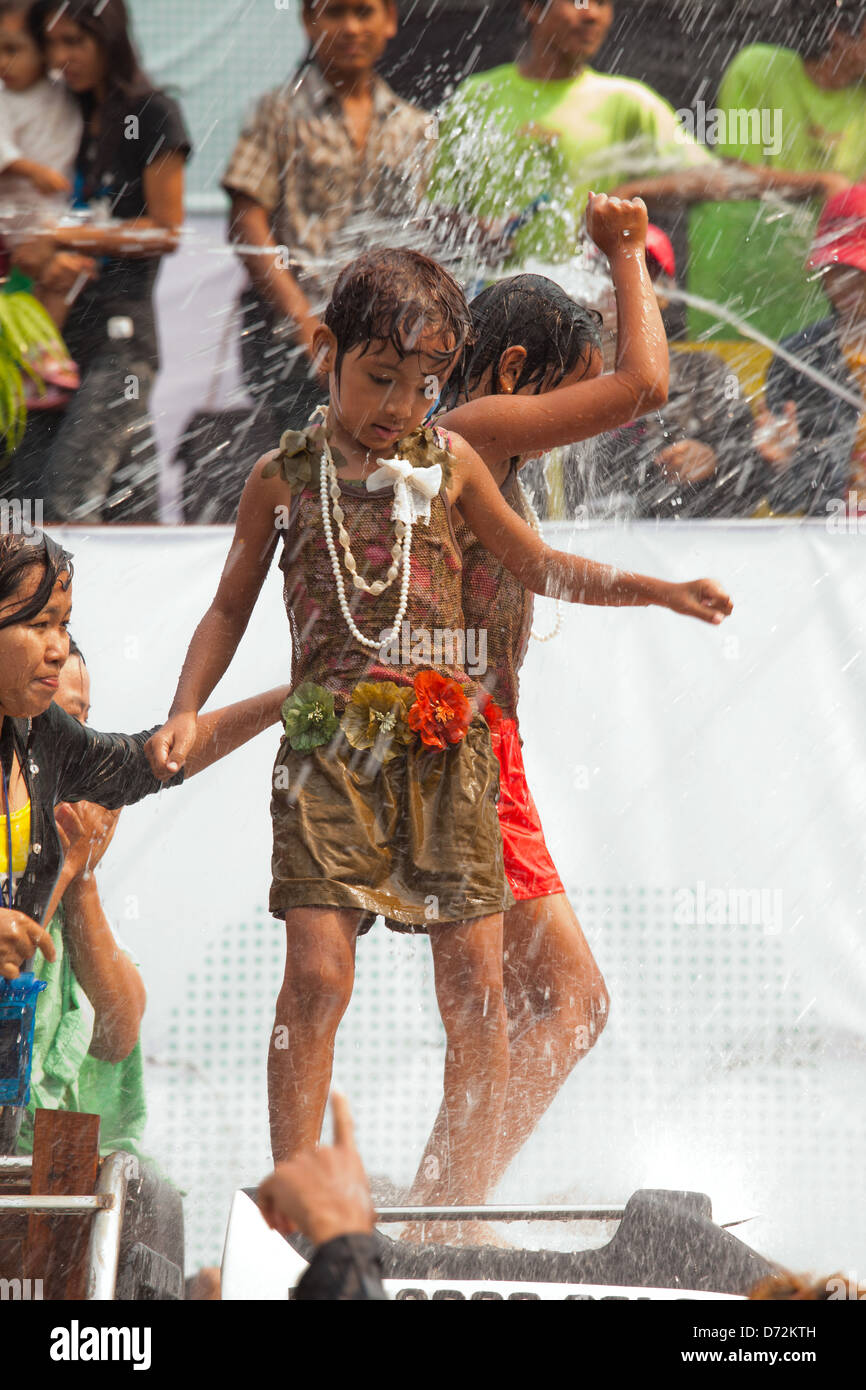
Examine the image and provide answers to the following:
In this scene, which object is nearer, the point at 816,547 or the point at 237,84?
the point at 816,547

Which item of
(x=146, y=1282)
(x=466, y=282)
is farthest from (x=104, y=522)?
(x=146, y=1282)

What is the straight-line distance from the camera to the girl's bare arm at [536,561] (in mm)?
2703

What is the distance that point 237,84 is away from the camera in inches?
183

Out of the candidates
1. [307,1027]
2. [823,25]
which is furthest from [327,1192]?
[823,25]

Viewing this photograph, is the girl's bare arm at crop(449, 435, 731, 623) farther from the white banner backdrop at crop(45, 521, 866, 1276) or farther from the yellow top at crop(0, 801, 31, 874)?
the white banner backdrop at crop(45, 521, 866, 1276)

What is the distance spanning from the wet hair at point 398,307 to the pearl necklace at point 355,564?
0.19 m

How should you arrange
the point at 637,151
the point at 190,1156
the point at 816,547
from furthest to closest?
the point at 637,151 < the point at 816,547 < the point at 190,1156

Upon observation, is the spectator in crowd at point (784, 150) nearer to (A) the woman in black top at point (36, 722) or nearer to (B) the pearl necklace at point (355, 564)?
(B) the pearl necklace at point (355, 564)

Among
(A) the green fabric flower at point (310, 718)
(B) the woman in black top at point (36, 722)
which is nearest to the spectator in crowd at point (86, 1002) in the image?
(B) the woman in black top at point (36, 722)

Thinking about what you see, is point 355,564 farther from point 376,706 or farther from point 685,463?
point 685,463

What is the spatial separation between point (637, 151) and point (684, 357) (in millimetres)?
621

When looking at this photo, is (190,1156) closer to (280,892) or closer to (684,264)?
(280,892)

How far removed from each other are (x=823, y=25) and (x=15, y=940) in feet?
11.9

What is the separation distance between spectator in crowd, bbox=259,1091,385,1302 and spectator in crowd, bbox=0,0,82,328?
3.53m
